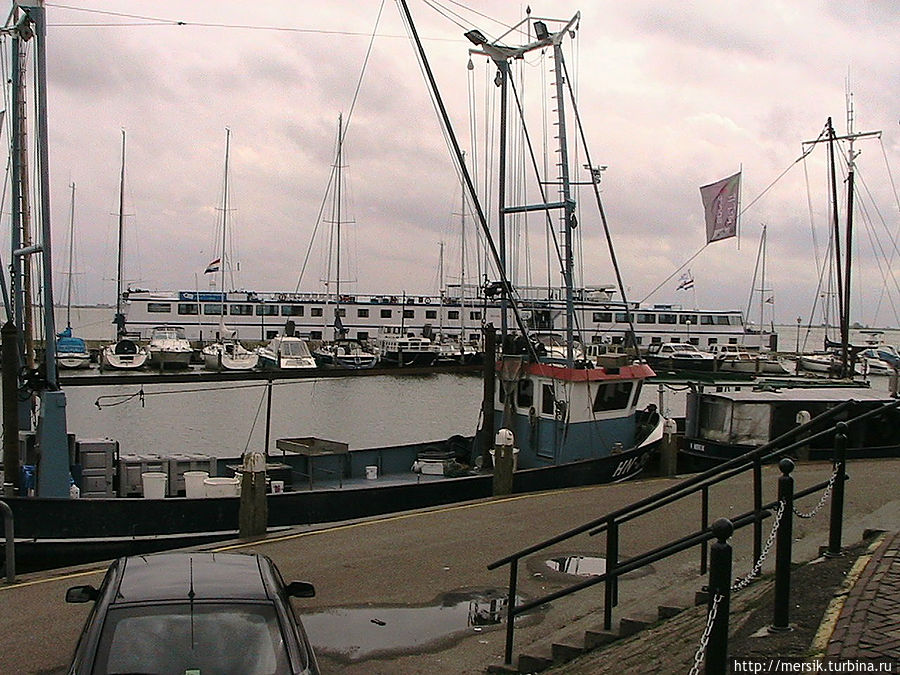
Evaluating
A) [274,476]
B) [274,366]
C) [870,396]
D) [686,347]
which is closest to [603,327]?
[686,347]

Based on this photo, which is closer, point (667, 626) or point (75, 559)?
point (667, 626)

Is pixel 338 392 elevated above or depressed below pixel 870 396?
below

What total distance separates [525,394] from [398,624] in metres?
11.8

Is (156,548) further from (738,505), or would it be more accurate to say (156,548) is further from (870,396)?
(870,396)

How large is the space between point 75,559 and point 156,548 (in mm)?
1185

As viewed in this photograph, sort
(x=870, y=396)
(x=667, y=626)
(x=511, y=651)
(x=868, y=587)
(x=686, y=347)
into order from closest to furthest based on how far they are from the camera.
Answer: (x=868, y=587) → (x=667, y=626) → (x=511, y=651) → (x=870, y=396) → (x=686, y=347)

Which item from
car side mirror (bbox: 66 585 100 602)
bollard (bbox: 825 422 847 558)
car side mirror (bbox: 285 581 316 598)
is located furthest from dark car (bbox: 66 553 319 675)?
bollard (bbox: 825 422 847 558)

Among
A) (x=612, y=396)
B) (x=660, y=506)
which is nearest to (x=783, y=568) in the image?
(x=660, y=506)

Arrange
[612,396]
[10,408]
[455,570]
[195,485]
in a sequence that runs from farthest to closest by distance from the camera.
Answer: [612,396]
[195,485]
[10,408]
[455,570]

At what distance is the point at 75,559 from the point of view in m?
14.1

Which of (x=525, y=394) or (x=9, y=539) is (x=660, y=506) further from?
(x=525, y=394)

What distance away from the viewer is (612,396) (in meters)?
21.2

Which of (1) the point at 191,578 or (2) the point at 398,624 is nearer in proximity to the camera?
(1) the point at 191,578

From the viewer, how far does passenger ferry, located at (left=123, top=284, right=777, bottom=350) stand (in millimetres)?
92375
